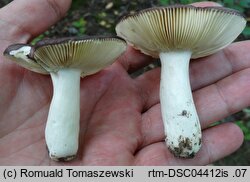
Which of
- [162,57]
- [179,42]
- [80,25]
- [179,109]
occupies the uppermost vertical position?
[179,42]

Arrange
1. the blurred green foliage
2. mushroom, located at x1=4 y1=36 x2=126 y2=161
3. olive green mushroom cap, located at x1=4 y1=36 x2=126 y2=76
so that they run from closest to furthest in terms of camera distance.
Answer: olive green mushroom cap, located at x1=4 y1=36 x2=126 y2=76
mushroom, located at x1=4 y1=36 x2=126 y2=161
the blurred green foliage

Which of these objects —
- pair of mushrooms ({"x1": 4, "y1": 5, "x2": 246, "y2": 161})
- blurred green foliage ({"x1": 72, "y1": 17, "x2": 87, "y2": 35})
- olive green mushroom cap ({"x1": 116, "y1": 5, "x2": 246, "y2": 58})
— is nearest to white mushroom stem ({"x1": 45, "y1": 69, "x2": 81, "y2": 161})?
pair of mushrooms ({"x1": 4, "y1": 5, "x2": 246, "y2": 161})

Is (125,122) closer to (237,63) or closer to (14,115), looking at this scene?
(14,115)

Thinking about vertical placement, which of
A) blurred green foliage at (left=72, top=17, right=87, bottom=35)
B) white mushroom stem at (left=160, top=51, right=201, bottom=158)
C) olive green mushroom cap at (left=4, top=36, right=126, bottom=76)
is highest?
olive green mushroom cap at (left=4, top=36, right=126, bottom=76)

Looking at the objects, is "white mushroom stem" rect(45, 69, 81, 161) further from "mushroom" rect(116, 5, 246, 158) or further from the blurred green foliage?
the blurred green foliage

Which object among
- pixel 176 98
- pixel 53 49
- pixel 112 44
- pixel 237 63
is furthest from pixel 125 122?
pixel 237 63

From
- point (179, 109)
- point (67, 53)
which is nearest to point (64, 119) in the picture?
point (67, 53)

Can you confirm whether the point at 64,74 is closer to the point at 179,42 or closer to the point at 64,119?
the point at 64,119
